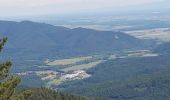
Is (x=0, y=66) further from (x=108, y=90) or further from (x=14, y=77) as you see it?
(x=108, y=90)

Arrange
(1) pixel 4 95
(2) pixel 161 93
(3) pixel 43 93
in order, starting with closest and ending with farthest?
(1) pixel 4 95, (3) pixel 43 93, (2) pixel 161 93

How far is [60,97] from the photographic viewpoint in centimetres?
10144

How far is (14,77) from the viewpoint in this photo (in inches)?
1078

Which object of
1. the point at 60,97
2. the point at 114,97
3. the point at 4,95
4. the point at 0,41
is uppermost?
the point at 0,41

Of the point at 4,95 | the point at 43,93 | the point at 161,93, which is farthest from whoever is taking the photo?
the point at 161,93

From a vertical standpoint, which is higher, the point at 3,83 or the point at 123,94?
the point at 3,83

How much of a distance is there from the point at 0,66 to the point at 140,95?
166 m

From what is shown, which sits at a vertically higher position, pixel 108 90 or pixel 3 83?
pixel 3 83

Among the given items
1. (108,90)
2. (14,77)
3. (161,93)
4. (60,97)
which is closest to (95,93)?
(108,90)

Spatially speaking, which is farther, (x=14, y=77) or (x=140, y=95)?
(x=140, y=95)

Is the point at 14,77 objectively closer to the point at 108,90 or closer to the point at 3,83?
the point at 3,83

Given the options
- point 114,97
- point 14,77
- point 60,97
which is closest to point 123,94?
point 114,97

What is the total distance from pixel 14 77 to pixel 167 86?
175777mm

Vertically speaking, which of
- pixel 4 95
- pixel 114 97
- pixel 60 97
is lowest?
pixel 114 97
